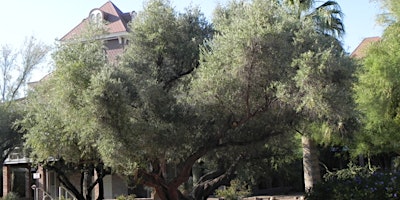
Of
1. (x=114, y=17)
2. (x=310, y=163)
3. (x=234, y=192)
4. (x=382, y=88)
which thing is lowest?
(x=234, y=192)

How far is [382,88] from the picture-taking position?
1747 centimetres

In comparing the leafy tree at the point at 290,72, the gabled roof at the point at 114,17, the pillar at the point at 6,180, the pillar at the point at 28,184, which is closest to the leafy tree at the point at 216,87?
the leafy tree at the point at 290,72

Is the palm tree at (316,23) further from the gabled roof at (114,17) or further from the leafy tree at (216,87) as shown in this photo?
the gabled roof at (114,17)

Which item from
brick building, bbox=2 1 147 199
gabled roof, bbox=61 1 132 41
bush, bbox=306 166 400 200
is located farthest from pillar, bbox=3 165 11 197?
bush, bbox=306 166 400 200

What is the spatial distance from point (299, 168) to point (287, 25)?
71.9 ft

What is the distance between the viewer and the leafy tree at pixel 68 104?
1212 cm

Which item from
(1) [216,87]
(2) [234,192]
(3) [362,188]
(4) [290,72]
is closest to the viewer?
(4) [290,72]

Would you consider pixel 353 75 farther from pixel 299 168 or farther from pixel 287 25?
pixel 299 168

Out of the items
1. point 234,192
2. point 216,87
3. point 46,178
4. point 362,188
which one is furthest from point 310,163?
point 46,178

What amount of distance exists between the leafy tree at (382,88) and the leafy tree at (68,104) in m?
8.56

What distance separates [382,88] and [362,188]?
16.9 ft

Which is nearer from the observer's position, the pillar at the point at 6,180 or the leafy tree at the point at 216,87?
the leafy tree at the point at 216,87

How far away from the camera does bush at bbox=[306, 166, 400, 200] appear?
13.1 m

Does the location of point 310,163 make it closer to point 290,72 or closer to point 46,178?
point 290,72
